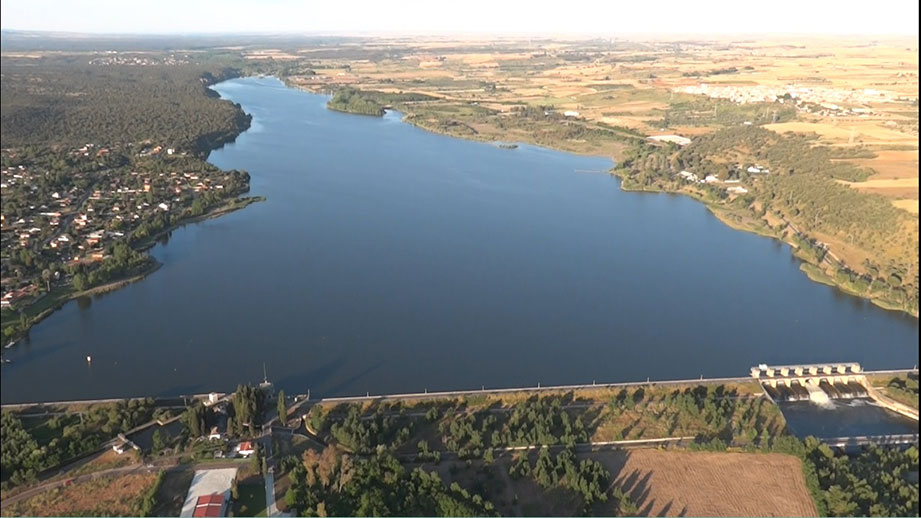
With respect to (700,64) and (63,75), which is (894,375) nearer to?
(63,75)

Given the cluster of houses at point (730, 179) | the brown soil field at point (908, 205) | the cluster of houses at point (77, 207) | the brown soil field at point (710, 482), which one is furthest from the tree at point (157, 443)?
the cluster of houses at point (730, 179)

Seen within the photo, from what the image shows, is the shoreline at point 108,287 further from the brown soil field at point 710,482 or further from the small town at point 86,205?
the brown soil field at point 710,482

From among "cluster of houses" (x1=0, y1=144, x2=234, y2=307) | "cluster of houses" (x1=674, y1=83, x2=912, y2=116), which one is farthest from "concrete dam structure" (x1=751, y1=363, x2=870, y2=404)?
"cluster of houses" (x1=674, y1=83, x2=912, y2=116)

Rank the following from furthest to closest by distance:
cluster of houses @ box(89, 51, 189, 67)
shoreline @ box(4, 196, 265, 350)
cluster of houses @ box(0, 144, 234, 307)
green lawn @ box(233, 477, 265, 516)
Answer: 1. cluster of houses @ box(89, 51, 189, 67)
2. cluster of houses @ box(0, 144, 234, 307)
3. shoreline @ box(4, 196, 265, 350)
4. green lawn @ box(233, 477, 265, 516)

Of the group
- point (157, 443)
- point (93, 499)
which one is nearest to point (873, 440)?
point (157, 443)

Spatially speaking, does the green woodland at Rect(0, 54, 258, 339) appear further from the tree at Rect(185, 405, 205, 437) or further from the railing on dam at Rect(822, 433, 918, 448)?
the railing on dam at Rect(822, 433, 918, 448)

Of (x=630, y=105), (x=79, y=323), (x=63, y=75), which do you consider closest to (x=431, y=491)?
(x=79, y=323)
